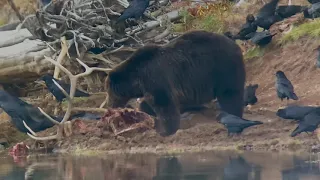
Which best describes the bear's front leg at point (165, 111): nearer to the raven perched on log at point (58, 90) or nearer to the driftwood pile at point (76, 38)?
the raven perched on log at point (58, 90)

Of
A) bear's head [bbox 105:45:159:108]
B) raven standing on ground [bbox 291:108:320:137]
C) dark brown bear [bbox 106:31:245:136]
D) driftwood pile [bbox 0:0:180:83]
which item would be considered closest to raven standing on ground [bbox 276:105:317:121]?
raven standing on ground [bbox 291:108:320:137]

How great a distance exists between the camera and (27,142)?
46.7 feet

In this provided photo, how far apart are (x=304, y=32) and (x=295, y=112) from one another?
4693 millimetres

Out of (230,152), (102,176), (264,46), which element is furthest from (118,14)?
(102,176)

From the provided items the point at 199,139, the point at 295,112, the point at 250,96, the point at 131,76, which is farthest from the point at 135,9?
the point at 295,112

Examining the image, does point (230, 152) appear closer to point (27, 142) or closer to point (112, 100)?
point (112, 100)

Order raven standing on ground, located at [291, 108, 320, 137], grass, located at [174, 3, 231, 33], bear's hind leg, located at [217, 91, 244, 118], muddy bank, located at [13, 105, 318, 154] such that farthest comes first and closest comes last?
grass, located at [174, 3, 231, 33] → bear's hind leg, located at [217, 91, 244, 118] → muddy bank, located at [13, 105, 318, 154] → raven standing on ground, located at [291, 108, 320, 137]

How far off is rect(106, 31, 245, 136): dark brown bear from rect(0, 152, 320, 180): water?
1.73 meters

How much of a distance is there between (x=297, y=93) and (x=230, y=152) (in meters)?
3.53

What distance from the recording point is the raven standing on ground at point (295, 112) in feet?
40.3

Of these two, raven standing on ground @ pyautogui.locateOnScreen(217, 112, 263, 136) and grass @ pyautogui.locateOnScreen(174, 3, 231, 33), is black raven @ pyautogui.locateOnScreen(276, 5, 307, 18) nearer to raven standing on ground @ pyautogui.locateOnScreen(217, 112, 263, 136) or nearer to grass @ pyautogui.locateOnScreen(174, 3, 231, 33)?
grass @ pyautogui.locateOnScreen(174, 3, 231, 33)

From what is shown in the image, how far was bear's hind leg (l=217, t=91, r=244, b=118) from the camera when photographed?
45.3 feet

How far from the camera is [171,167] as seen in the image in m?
10.6

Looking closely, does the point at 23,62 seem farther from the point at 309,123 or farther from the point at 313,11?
the point at 309,123
